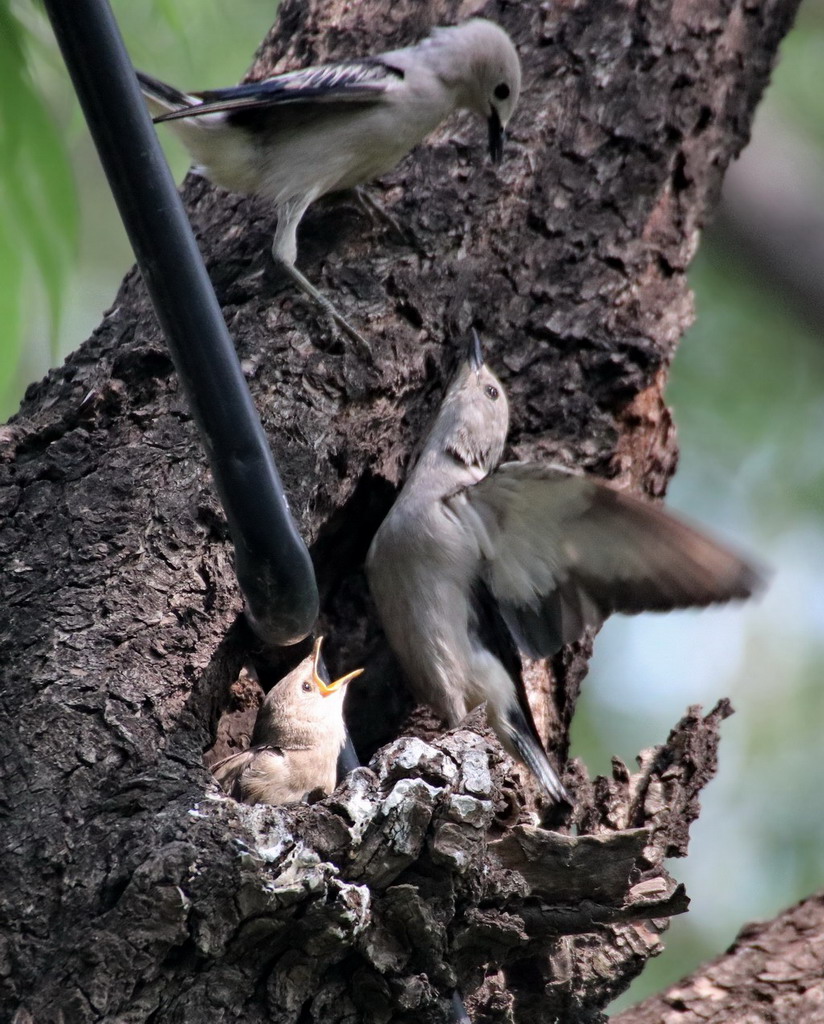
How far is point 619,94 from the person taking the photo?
4219 mm

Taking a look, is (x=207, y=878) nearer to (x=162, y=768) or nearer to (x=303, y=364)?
(x=162, y=768)

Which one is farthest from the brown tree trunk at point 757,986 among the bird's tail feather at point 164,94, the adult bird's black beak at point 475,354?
the bird's tail feather at point 164,94

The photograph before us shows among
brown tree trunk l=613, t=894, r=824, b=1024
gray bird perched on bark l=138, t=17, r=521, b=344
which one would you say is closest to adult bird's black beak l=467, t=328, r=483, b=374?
gray bird perched on bark l=138, t=17, r=521, b=344

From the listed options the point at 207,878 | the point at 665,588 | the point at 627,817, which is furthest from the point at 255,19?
the point at 207,878

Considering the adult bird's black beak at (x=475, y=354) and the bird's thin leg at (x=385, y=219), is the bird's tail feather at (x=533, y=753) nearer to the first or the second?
the adult bird's black beak at (x=475, y=354)

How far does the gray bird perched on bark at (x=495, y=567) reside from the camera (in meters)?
3.48

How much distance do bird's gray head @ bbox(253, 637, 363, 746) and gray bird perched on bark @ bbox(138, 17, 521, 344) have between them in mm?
1302

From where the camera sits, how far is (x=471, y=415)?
3.77 meters

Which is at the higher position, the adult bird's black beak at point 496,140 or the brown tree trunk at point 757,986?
the adult bird's black beak at point 496,140

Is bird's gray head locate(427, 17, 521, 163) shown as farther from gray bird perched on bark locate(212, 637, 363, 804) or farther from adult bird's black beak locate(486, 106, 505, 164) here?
gray bird perched on bark locate(212, 637, 363, 804)

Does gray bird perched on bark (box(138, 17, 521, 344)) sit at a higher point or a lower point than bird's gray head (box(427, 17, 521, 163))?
lower

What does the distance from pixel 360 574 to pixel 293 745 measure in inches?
32.5

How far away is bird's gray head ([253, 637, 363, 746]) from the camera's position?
3.36m

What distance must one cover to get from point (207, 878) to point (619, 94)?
311cm
